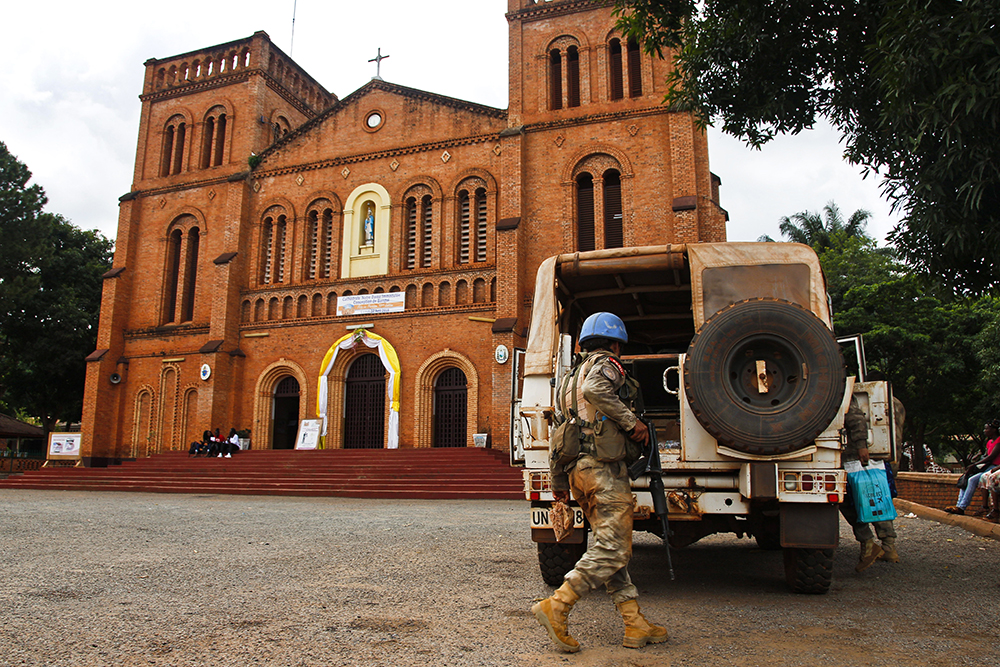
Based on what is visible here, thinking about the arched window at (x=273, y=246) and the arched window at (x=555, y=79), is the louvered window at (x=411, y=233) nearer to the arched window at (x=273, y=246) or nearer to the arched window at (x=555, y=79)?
the arched window at (x=273, y=246)

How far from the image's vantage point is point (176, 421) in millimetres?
24141

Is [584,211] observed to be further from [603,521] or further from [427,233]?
[603,521]

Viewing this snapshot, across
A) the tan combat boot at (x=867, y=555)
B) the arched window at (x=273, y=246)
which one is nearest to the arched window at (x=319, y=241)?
the arched window at (x=273, y=246)

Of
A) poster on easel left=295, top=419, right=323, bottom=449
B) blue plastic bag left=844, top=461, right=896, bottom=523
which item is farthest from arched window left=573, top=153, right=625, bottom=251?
blue plastic bag left=844, top=461, right=896, bottom=523

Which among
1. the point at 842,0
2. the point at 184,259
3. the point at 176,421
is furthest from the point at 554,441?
the point at 184,259

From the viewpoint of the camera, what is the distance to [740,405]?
455 centimetres

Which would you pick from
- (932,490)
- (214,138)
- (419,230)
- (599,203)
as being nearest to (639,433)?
(932,490)

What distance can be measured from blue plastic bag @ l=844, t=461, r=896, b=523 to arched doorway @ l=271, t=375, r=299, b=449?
20.3m

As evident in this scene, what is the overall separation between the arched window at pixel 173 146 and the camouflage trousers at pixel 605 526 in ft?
90.0

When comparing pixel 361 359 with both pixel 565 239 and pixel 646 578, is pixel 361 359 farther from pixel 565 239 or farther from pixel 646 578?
pixel 646 578

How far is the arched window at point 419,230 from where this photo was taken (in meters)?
22.9

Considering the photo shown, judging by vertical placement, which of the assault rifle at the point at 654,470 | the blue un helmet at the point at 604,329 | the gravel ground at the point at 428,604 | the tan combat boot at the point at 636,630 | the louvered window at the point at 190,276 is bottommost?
the gravel ground at the point at 428,604

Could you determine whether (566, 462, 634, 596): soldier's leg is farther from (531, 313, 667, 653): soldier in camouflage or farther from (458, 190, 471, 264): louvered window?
(458, 190, 471, 264): louvered window

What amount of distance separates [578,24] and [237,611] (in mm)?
22005
